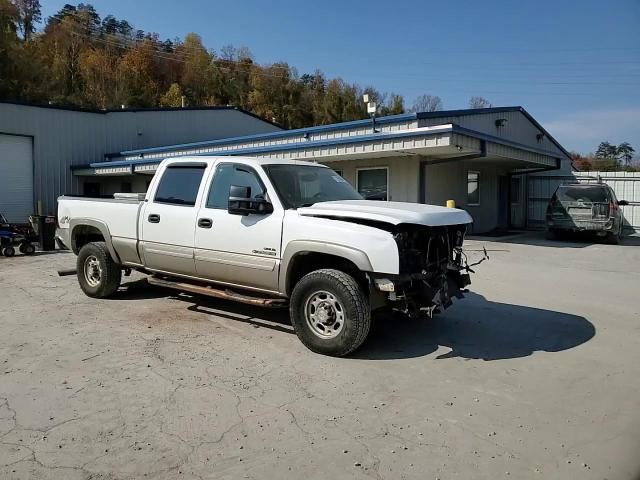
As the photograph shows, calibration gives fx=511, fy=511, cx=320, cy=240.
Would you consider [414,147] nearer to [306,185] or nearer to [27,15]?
[306,185]

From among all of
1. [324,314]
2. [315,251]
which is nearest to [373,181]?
[315,251]

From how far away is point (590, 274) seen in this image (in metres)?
9.93

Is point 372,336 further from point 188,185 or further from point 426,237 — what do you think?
point 188,185

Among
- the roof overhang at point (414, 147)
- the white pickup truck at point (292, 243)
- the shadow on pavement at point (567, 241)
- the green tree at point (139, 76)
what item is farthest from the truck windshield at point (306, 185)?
the green tree at point (139, 76)

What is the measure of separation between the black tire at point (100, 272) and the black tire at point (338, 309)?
11.4 ft

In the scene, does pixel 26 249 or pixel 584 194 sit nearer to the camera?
pixel 26 249

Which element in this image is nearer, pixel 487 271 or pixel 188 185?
pixel 188 185

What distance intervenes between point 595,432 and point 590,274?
23.6 feet

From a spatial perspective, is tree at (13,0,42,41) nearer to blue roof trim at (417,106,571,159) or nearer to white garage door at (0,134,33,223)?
white garage door at (0,134,33,223)

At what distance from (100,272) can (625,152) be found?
192ft

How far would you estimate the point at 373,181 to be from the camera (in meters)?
16.3

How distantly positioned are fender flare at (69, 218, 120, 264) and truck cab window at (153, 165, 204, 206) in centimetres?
106

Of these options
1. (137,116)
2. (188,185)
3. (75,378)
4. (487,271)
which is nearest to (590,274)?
(487,271)

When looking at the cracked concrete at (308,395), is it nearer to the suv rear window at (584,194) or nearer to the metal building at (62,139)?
the suv rear window at (584,194)
